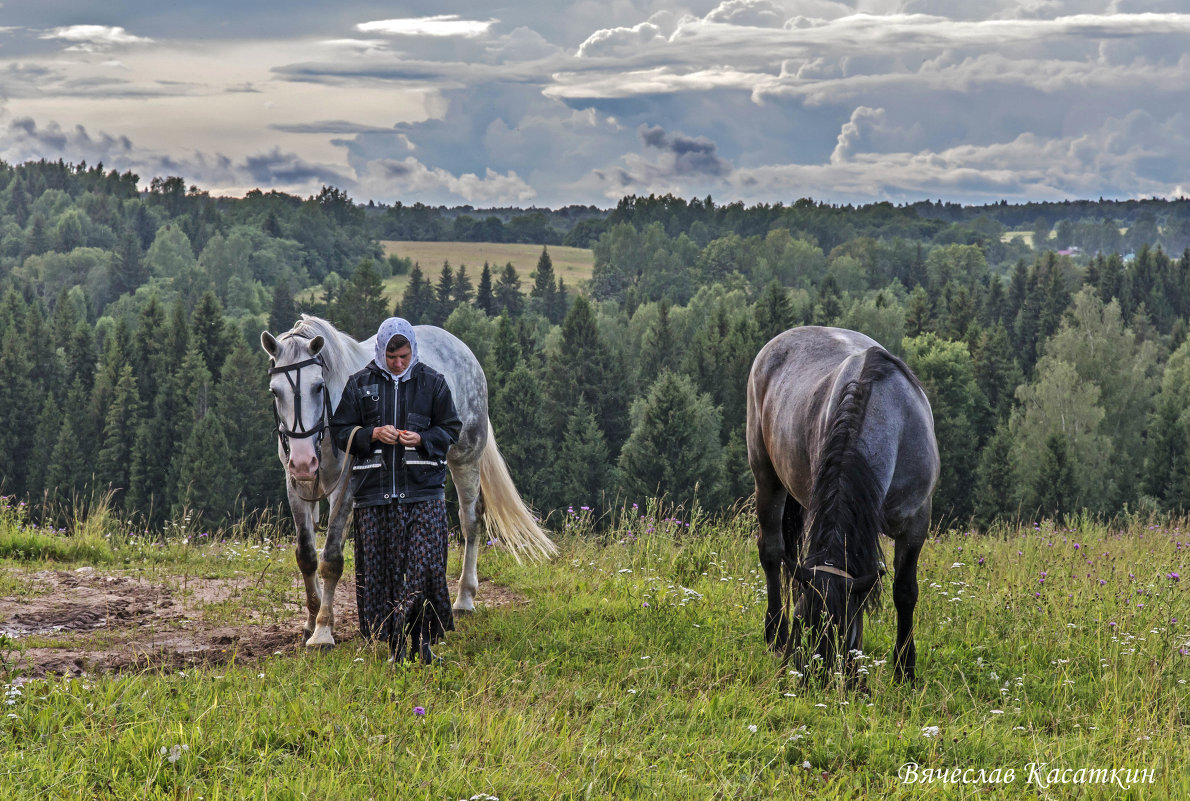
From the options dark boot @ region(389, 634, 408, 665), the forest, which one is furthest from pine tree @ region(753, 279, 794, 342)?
dark boot @ region(389, 634, 408, 665)

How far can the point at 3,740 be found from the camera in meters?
4.40

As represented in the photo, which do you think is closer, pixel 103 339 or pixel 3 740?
pixel 3 740

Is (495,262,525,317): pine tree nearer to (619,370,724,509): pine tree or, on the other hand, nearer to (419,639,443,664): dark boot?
(619,370,724,509): pine tree

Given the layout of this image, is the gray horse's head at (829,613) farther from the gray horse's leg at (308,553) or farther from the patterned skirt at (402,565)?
the gray horse's leg at (308,553)

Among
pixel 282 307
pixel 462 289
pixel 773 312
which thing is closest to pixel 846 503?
pixel 773 312

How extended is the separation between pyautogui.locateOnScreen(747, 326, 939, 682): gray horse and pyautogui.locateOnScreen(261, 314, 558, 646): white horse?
8.01 ft

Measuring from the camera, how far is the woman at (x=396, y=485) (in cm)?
627

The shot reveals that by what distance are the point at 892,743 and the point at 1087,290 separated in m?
66.3

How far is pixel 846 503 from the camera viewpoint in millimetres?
5297

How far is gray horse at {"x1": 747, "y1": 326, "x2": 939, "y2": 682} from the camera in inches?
206

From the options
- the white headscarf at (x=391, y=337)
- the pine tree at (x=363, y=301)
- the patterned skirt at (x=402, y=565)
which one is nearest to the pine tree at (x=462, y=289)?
the pine tree at (x=363, y=301)

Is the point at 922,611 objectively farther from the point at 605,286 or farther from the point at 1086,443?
the point at 605,286

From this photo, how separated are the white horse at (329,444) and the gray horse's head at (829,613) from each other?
303cm

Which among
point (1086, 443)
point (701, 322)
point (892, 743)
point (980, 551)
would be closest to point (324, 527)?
point (892, 743)
